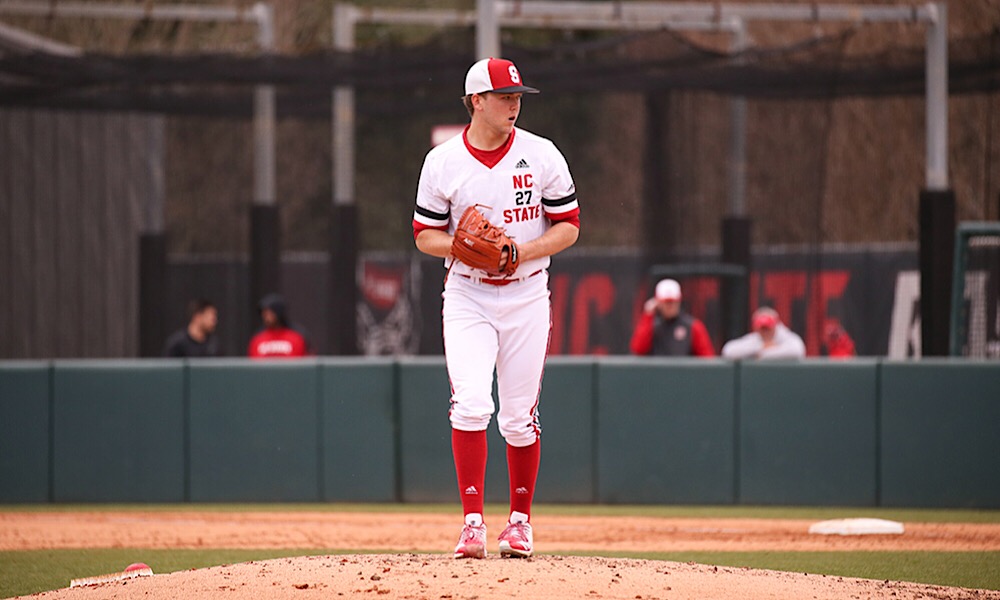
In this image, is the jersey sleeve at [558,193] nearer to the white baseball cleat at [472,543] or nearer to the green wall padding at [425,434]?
the white baseball cleat at [472,543]

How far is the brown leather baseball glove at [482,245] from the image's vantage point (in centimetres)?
586

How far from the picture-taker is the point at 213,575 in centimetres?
578

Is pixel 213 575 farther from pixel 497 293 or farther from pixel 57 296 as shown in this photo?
pixel 57 296

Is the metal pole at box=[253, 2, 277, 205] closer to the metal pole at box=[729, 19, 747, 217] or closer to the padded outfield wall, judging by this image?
the padded outfield wall

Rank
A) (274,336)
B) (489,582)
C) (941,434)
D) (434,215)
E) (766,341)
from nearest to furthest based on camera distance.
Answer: (489,582)
(434,215)
(941,434)
(766,341)
(274,336)

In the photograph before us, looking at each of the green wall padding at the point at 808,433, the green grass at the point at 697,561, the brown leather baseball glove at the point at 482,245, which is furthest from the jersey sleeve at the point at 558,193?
the green wall padding at the point at 808,433

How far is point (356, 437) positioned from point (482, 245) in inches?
225

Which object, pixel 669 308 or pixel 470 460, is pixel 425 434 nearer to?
pixel 669 308

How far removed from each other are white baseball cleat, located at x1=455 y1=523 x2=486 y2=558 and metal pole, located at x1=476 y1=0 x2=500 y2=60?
251 inches

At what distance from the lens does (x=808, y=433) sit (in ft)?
36.1

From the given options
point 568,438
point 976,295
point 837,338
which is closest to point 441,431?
point 568,438

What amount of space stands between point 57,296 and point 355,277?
2449 mm

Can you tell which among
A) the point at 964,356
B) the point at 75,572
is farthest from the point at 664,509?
the point at 75,572

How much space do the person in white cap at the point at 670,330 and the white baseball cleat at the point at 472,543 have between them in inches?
238
